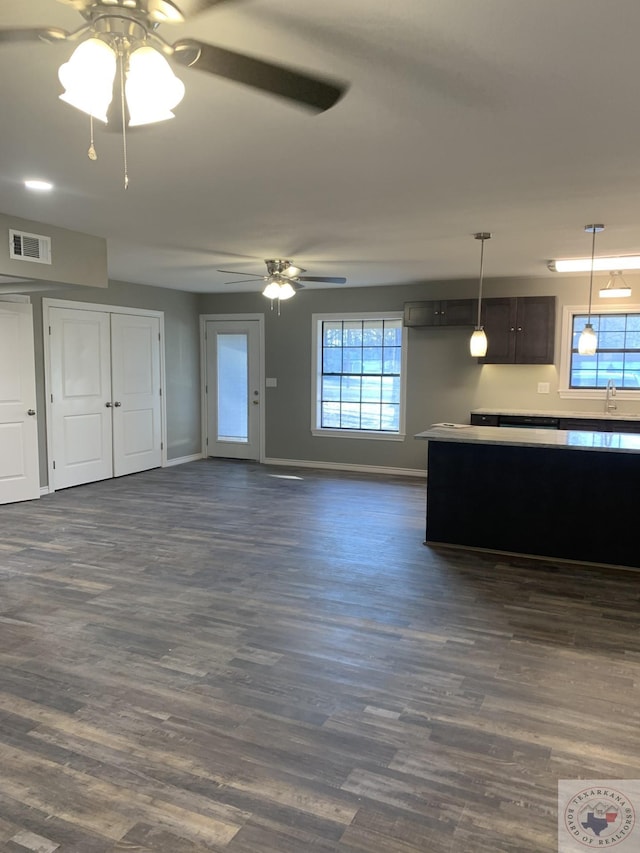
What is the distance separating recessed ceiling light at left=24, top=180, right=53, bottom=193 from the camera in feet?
11.3

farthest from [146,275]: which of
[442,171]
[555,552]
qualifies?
[555,552]

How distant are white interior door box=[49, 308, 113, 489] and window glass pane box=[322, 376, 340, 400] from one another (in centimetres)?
291

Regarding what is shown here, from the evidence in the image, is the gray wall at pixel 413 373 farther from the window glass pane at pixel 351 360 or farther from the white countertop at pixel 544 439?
the white countertop at pixel 544 439

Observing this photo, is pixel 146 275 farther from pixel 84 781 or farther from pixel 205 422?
pixel 84 781

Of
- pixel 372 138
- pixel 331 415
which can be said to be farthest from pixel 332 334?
pixel 372 138

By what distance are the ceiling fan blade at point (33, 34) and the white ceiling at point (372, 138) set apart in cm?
42

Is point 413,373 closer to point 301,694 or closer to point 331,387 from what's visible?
point 331,387

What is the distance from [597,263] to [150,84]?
5.51 metres

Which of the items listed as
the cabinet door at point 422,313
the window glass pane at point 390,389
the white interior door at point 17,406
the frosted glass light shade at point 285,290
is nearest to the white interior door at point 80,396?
the white interior door at point 17,406

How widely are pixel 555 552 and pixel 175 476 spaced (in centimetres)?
491

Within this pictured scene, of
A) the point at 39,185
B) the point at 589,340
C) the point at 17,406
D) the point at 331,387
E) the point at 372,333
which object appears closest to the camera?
the point at 39,185

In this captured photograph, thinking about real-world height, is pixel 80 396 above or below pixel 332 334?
below

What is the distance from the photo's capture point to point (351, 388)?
8273 millimetres

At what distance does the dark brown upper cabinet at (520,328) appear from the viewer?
6840mm
